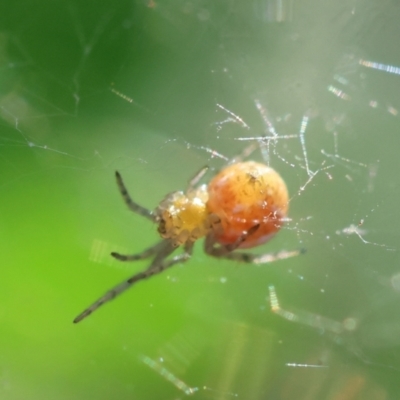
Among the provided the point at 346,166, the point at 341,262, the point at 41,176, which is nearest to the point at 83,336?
the point at 41,176

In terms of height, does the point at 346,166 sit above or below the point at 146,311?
above

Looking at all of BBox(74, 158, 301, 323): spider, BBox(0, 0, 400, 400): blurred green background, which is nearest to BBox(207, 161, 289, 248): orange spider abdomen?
BBox(74, 158, 301, 323): spider

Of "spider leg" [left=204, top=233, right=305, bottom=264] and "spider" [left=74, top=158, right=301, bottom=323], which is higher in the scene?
"spider" [left=74, top=158, right=301, bottom=323]

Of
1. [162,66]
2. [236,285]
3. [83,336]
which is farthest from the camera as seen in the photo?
[162,66]

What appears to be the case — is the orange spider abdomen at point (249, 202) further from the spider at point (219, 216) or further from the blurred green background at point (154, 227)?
the blurred green background at point (154, 227)

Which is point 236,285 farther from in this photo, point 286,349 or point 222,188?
point 222,188

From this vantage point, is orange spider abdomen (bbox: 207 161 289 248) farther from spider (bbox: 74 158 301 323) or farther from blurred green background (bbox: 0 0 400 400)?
blurred green background (bbox: 0 0 400 400)

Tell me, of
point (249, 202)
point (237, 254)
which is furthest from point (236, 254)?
point (249, 202)

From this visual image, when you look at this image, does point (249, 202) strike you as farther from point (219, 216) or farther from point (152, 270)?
point (152, 270)
